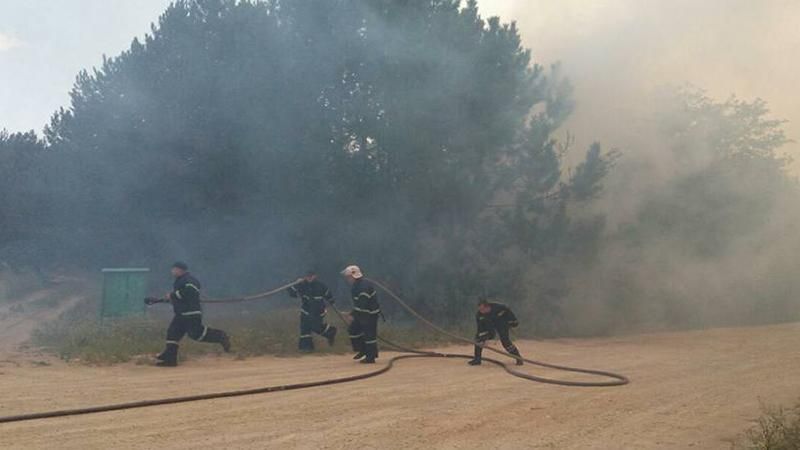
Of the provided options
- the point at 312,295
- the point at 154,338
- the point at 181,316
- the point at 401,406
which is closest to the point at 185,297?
the point at 181,316

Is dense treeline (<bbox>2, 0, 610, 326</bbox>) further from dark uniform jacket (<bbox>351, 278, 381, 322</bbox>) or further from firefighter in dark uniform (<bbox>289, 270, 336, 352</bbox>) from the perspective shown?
dark uniform jacket (<bbox>351, 278, 381, 322</bbox>)

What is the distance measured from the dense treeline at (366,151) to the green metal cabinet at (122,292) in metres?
5.33

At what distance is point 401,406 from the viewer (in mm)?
8008

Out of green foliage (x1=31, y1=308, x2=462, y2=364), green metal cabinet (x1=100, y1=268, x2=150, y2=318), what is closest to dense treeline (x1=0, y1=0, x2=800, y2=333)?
green foliage (x1=31, y1=308, x2=462, y2=364)

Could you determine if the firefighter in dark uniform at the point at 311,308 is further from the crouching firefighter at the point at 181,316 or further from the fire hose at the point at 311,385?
the crouching firefighter at the point at 181,316

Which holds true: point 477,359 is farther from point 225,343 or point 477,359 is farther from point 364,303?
point 225,343

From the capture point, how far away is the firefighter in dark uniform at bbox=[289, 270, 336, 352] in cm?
1310

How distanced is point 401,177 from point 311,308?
7058 millimetres

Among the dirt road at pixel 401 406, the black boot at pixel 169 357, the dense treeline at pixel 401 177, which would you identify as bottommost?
the dirt road at pixel 401 406

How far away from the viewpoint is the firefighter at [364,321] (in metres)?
11.7

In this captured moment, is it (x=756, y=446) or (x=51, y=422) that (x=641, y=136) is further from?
(x=51, y=422)

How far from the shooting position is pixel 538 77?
20.6 meters

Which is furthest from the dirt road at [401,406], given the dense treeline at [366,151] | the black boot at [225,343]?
the dense treeline at [366,151]

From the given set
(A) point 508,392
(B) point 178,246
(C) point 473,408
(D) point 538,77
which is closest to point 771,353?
(A) point 508,392
